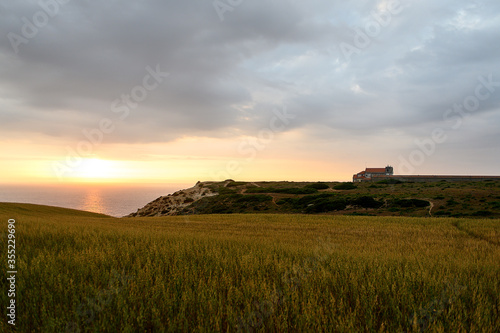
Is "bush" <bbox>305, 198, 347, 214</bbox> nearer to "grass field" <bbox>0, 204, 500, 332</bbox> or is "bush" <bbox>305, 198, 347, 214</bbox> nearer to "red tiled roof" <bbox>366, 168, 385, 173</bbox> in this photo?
"grass field" <bbox>0, 204, 500, 332</bbox>

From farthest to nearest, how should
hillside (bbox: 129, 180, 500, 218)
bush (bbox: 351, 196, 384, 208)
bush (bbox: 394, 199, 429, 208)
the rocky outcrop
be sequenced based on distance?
the rocky outcrop < bush (bbox: 351, 196, 384, 208) < bush (bbox: 394, 199, 429, 208) < hillside (bbox: 129, 180, 500, 218)

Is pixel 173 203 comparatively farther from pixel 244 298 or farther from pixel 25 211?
pixel 244 298

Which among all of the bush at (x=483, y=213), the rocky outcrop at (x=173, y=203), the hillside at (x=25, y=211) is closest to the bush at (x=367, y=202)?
the bush at (x=483, y=213)

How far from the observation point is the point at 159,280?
4.45m

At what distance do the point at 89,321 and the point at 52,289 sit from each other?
1.38 m

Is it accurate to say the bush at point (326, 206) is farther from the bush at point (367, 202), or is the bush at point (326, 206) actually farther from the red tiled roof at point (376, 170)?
the red tiled roof at point (376, 170)

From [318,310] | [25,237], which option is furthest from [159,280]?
[25,237]

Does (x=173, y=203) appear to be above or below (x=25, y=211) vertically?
below

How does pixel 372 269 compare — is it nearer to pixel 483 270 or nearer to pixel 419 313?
pixel 419 313

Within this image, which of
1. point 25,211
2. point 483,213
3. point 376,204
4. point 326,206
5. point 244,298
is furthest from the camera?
point 326,206

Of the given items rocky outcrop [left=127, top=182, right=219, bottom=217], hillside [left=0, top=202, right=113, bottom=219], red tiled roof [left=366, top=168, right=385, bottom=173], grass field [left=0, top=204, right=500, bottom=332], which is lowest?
rocky outcrop [left=127, top=182, right=219, bottom=217]

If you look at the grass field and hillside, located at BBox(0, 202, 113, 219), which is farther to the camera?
hillside, located at BBox(0, 202, 113, 219)

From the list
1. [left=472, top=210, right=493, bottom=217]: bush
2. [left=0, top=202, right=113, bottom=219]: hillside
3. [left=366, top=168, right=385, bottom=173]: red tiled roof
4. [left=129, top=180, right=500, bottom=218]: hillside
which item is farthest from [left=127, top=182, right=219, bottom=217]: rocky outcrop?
[left=366, top=168, right=385, bottom=173]: red tiled roof

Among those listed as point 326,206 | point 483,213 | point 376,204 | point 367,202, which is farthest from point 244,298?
point 376,204
